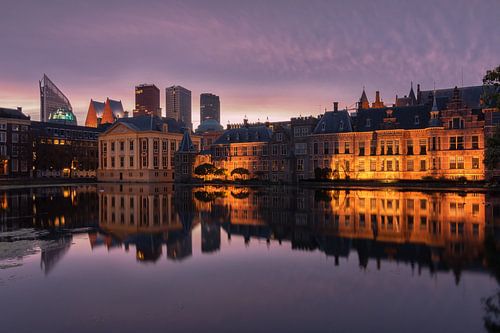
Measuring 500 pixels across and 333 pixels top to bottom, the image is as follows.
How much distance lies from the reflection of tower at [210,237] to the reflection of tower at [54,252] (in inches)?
257

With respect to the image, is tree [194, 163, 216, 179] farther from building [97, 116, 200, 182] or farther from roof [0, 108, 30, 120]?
roof [0, 108, 30, 120]

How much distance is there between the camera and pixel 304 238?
22.2 m

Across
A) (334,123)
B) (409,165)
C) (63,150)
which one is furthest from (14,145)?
(409,165)

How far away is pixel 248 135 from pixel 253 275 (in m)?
79.9

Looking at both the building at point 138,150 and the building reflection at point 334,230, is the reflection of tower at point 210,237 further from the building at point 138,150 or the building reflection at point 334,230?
the building at point 138,150

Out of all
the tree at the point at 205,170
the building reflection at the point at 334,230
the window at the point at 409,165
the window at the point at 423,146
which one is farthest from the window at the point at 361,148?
the building reflection at the point at 334,230

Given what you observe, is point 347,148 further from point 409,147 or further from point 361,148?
point 409,147

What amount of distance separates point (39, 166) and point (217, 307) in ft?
368

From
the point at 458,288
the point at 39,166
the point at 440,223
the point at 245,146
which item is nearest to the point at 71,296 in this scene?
the point at 458,288

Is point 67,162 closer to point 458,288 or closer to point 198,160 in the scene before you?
point 198,160

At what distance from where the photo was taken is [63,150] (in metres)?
116

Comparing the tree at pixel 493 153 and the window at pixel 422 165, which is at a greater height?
the tree at pixel 493 153

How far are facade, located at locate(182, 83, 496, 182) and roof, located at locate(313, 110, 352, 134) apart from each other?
A: 0.20 metres

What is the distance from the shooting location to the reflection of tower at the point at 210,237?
20.4 meters
